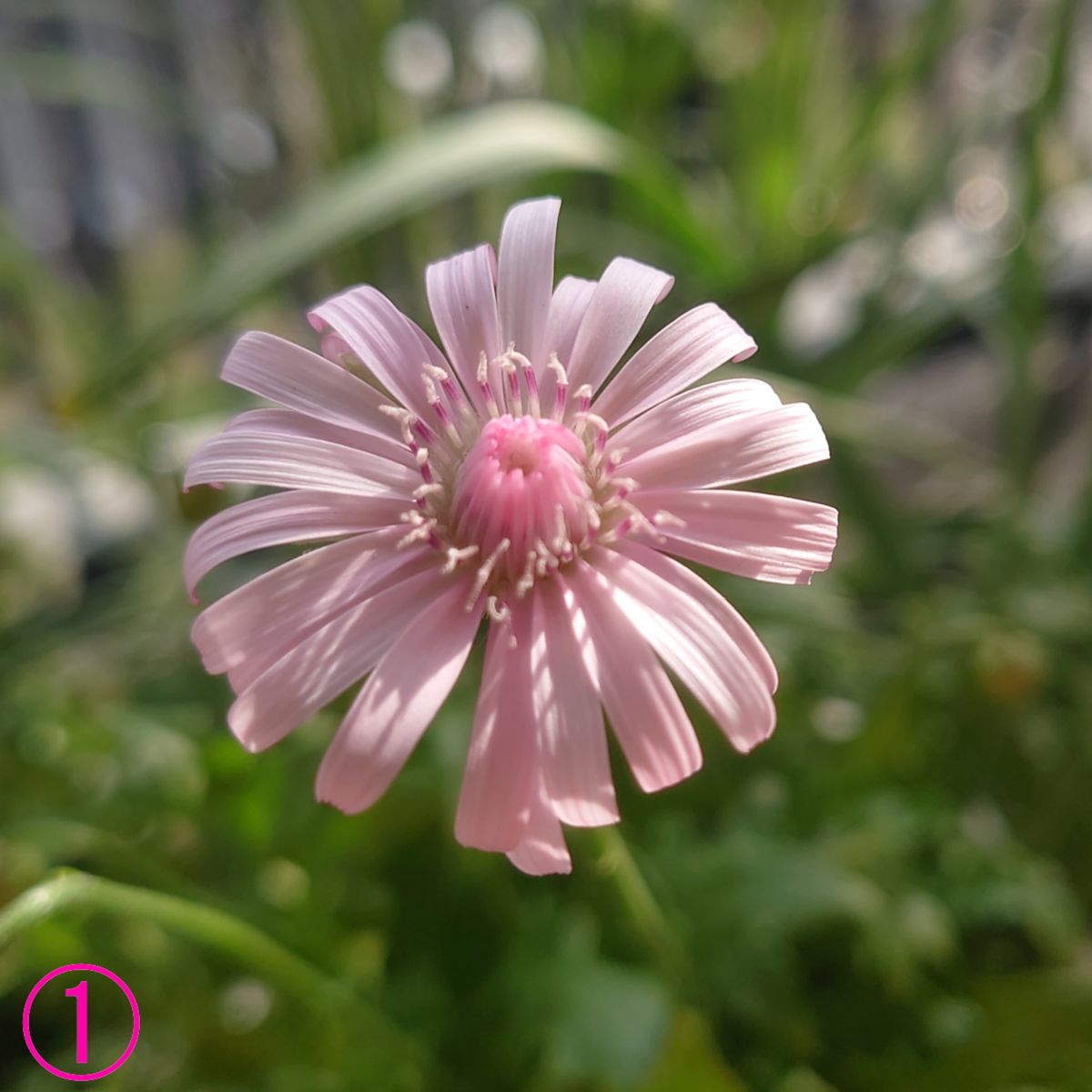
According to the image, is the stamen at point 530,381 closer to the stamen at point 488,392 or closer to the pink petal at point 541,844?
the stamen at point 488,392

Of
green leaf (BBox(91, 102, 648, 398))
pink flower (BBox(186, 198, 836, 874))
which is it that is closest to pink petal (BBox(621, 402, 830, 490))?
pink flower (BBox(186, 198, 836, 874))

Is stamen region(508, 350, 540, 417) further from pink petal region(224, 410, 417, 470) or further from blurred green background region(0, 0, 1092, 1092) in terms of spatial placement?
blurred green background region(0, 0, 1092, 1092)

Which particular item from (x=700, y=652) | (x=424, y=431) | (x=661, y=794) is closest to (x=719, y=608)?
(x=700, y=652)

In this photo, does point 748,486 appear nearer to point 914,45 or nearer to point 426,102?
point 914,45

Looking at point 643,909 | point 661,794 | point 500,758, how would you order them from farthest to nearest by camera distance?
point 661,794 < point 643,909 < point 500,758

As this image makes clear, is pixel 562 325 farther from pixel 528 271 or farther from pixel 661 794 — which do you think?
pixel 661 794

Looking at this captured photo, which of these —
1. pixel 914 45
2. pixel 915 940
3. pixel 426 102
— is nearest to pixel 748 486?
pixel 915 940
